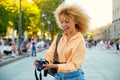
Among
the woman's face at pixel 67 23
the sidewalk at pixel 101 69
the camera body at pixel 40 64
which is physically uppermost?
the woman's face at pixel 67 23

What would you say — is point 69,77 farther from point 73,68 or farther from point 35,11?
point 35,11

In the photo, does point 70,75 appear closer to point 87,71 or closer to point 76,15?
point 76,15

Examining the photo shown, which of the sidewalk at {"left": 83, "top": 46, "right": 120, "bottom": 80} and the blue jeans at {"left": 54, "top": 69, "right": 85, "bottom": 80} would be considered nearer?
the blue jeans at {"left": 54, "top": 69, "right": 85, "bottom": 80}

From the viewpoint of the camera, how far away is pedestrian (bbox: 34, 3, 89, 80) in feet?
14.2

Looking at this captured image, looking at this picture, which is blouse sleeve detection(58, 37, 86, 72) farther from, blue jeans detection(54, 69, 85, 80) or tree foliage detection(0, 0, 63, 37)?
tree foliage detection(0, 0, 63, 37)

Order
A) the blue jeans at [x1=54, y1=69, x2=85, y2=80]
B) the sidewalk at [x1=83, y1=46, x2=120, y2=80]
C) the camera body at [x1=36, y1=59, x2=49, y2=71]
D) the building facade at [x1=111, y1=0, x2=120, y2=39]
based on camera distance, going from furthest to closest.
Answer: the building facade at [x1=111, y1=0, x2=120, y2=39]
the sidewalk at [x1=83, y1=46, x2=120, y2=80]
the blue jeans at [x1=54, y1=69, x2=85, y2=80]
the camera body at [x1=36, y1=59, x2=49, y2=71]

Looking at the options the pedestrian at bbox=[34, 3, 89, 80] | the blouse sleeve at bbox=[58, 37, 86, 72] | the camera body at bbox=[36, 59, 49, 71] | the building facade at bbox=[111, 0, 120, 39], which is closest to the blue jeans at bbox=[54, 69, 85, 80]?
the pedestrian at bbox=[34, 3, 89, 80]

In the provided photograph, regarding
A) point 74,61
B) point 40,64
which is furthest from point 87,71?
point 40,64

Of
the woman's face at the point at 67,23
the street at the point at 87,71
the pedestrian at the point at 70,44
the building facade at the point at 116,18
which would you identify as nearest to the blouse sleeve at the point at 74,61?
the pedestrian at the point at 70,44

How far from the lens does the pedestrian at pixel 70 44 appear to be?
434 centimetres

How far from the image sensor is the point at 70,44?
14.5 ft

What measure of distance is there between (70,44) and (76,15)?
1.10 feet

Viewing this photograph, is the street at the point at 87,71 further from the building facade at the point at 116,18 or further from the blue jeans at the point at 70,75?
the building facade at the point at 116,18

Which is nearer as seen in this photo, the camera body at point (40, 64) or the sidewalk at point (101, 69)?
the camera body at point (40, 64)
